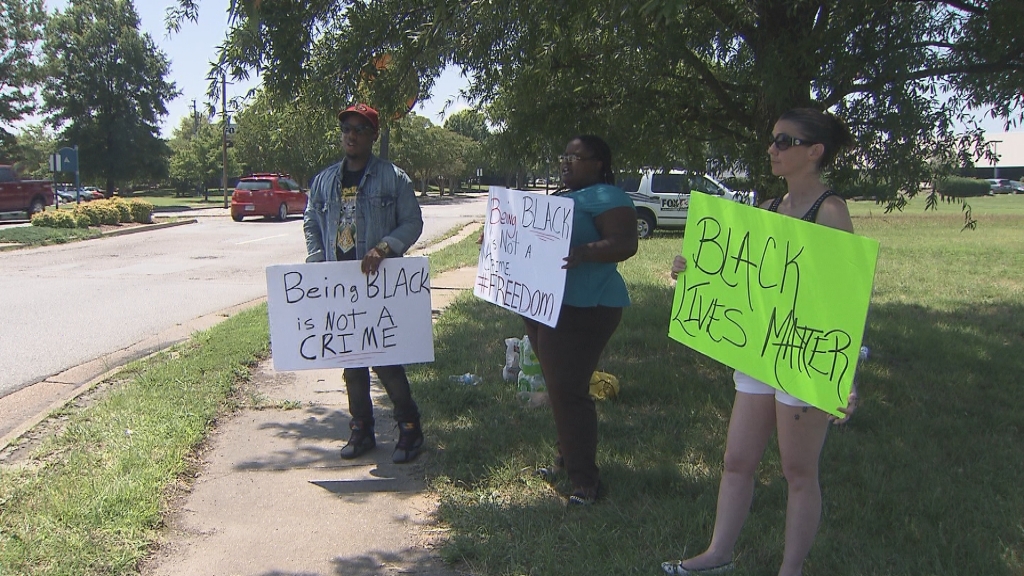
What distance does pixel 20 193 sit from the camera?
2723 centimetres

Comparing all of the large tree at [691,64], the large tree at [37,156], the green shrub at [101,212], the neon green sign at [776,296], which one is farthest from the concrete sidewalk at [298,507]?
the large tree at [37,156]

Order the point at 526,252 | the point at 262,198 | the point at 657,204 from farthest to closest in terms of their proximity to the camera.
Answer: the point at 262,198 < the point at 657,204 < the point at 526,252

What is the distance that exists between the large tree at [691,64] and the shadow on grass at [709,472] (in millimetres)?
1546

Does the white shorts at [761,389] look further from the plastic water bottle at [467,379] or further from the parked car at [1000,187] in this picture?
the parked car at [1000,187]

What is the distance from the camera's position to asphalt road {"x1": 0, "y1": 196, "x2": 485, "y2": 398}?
7.62 m

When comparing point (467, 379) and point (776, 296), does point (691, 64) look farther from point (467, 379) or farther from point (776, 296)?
point (776, 296)

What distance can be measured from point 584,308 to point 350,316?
1447 millimetres

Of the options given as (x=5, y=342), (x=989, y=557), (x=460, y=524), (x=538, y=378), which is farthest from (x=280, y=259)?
(x=989, y=557)

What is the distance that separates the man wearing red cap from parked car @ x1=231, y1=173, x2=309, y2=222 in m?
24.5

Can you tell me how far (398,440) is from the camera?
4660 mm

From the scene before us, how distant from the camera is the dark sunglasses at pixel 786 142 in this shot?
2.74 m

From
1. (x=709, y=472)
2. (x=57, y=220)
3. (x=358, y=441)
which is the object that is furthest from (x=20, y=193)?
A: (x=709, y=472)

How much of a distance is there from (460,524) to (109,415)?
282 cm

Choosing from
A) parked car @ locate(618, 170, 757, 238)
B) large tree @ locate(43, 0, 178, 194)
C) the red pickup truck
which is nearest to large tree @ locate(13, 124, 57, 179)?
large tree @ locate(43, 0, 178, 194)
